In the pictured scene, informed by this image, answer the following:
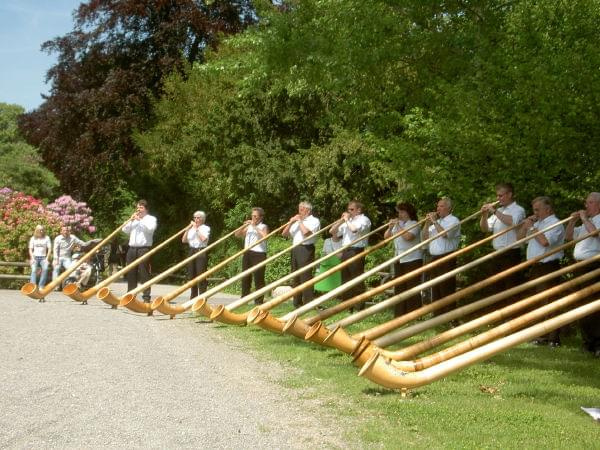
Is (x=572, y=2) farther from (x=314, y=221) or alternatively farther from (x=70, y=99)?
(x=70, y=99)

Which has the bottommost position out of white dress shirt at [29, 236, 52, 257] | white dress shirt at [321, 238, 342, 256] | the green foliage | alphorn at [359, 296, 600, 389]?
white dress shirt at [321, 238, 342, 256]

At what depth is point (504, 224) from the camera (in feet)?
32.7

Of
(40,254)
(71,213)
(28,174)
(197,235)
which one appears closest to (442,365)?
(197,235)

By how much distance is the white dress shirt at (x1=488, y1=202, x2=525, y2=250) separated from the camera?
977 cm

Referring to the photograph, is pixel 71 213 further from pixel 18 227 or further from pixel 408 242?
pixel 408 242

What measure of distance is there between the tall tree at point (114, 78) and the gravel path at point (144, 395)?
653 inches

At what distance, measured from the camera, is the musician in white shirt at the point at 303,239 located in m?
12.8

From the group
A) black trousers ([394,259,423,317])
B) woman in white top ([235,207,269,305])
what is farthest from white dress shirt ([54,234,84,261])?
black trousers ([394,259,423,317])

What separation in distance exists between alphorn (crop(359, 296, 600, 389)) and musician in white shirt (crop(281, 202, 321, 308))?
7454mm

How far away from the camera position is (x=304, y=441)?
523cm

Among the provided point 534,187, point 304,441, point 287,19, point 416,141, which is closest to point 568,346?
point 534,187

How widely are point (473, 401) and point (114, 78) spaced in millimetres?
22300

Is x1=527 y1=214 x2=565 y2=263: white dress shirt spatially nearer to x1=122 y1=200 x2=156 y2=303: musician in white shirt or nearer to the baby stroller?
x1=122 y1=200 x2=156 y2=303: musician in white shirt

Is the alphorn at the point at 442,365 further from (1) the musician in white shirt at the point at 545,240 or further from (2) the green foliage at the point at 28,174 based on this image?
(2) the green foliage at the point at 28,174
